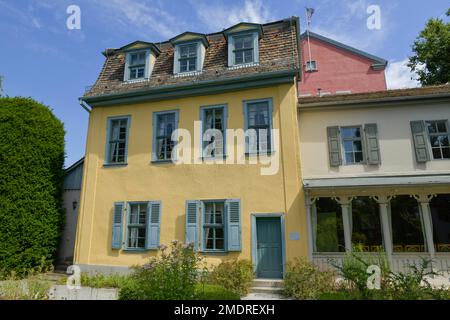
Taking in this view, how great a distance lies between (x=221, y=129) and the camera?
36.9 ft

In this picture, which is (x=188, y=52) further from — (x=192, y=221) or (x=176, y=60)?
(x=192, y=221)

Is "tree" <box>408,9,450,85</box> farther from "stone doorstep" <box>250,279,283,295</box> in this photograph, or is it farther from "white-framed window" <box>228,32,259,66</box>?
"stone doorstep" <box>250,279,283,295</box>

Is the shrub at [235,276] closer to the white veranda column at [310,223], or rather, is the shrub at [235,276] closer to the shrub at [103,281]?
the white veranda column at [310,223]

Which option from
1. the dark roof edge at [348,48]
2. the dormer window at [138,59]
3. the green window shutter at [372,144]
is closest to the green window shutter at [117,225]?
the dormer window at [138,59]

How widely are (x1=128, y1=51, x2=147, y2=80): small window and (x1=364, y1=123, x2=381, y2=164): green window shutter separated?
9.40 metres

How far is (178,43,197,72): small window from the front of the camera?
40.5 feet

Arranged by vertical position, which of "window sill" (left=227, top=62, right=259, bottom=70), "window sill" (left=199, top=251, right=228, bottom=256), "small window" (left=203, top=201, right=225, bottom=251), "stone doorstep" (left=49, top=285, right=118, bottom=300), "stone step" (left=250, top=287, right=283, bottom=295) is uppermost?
"window sill" (left=227, top=62, right=259, bottom=70)

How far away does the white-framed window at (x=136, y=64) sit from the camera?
42.1 ft

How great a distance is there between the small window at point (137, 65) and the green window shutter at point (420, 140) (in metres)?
10.9

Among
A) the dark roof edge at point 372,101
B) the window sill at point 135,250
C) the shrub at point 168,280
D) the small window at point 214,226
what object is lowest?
the shrub at point 168,280

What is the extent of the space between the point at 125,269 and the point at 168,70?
26.6 feet

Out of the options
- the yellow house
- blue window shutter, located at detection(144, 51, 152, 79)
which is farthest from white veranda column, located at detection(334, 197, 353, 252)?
blue window shutter, located at detection(144, 51, 152, 79)

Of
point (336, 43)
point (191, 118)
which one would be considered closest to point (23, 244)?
point (191, 118)
